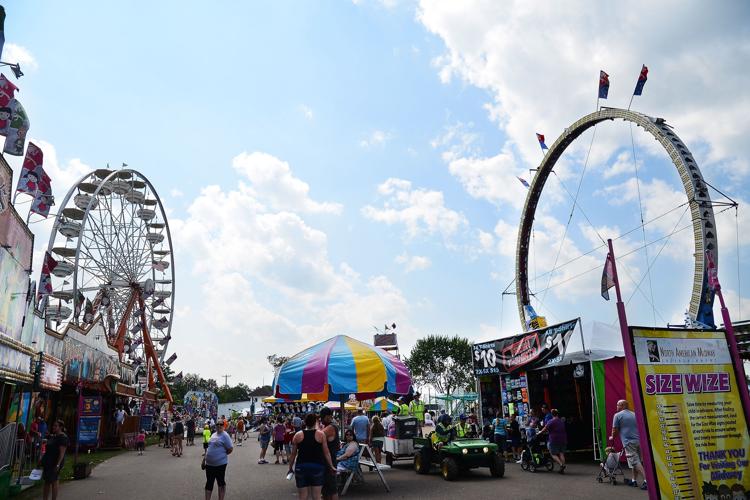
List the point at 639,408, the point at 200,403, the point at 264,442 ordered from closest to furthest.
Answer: the point at 639,408 < the point at 264,442 < the point at 200,403

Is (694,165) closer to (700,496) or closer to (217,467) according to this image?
(700,496)

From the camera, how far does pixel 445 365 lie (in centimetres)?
6262

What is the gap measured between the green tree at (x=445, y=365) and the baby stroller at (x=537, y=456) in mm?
48246

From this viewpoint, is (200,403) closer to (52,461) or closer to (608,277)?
(52,461)

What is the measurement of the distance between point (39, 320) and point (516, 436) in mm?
15134

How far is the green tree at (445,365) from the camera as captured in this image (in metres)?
62.4

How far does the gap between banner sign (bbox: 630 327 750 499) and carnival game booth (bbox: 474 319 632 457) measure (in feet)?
24.9

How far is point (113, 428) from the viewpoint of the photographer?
29.3 meters

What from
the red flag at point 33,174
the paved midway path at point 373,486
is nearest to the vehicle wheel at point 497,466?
the paved midway path at point 373,486

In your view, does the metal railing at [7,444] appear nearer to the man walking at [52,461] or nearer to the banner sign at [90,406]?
the man walking at [52,461]

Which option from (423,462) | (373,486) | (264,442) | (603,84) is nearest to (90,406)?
(264,442)

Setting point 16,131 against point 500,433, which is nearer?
point 16,131

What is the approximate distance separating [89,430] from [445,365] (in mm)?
44688

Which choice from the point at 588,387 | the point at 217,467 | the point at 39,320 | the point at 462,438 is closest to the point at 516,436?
the point at 588,387
